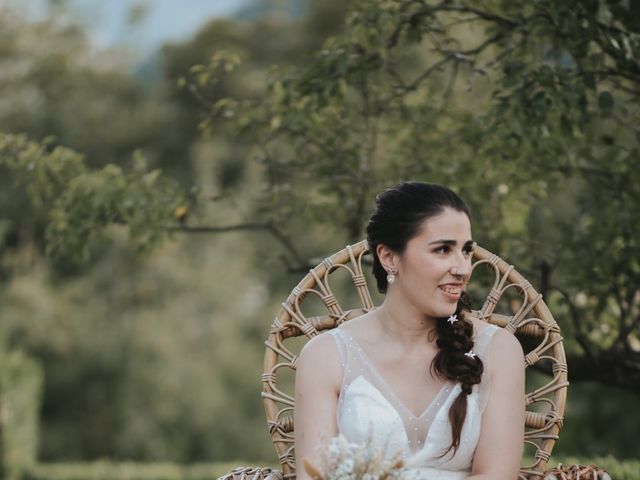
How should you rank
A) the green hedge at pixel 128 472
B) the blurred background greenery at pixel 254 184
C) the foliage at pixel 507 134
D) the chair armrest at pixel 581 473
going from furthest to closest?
the green hedge at pixel 128 472
the blurred background greenery at pixel 254 184
the foliage at pixel 507 134
the chair armrest at pixel 581 473

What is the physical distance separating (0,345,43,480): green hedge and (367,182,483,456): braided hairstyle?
804cm

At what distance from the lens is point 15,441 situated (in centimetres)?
1044

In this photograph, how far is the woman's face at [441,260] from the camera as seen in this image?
2.97 m

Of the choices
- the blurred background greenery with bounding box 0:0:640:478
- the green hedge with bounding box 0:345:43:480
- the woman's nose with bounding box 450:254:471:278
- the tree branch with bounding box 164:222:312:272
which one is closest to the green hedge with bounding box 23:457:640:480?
the green hedge with bounding box 0:345:43:480

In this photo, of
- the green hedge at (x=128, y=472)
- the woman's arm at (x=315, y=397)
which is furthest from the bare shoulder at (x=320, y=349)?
the green hedge at (x=128, y=472)

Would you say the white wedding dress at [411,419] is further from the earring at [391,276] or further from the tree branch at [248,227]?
the tree branch at [248,227]

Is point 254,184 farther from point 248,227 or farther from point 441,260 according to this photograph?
point 441,260

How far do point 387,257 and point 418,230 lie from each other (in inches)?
6.9

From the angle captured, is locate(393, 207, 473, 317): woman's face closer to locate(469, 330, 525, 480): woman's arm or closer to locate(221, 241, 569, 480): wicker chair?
locate(469, 330, 525, 480): woman's arm

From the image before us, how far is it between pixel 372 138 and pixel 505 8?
1.05 m

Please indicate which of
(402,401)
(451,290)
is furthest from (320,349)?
(451,290)

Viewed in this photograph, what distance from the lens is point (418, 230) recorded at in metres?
3.00

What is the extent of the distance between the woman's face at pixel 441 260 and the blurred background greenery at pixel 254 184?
112 centimetres

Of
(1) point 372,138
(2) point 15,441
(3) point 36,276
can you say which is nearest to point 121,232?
(3) point 36,276
